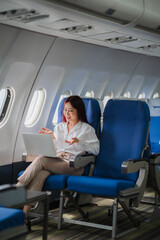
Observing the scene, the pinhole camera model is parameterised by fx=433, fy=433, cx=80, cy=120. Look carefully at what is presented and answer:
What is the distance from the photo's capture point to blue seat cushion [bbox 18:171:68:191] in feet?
15.7

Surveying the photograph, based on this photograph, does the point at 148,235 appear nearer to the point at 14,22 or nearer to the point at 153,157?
the point at 153,157

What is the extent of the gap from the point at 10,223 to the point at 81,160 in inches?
81.8

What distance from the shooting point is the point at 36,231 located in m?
4.89

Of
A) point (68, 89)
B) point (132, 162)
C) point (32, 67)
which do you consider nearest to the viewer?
point (132, 162)

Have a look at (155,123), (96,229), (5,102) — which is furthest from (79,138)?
(155,123)

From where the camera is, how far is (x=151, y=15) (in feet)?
17.1

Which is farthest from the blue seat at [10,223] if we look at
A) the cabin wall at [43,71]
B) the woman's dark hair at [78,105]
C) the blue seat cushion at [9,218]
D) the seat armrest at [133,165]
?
the cabin wall at [43,71]

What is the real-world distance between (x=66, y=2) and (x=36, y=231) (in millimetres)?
2529

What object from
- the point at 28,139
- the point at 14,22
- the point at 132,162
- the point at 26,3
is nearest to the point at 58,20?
the point at 14,22

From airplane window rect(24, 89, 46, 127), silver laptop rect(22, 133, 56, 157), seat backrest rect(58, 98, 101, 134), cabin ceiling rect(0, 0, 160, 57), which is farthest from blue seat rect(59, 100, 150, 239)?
airplane window rect(24, 89, 46, 127)

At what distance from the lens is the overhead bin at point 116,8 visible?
429cm

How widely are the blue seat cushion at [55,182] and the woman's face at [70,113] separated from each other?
87 cm

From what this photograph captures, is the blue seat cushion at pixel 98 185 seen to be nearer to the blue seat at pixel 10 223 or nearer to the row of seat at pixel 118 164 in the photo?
the row of seat at pixel 118 164

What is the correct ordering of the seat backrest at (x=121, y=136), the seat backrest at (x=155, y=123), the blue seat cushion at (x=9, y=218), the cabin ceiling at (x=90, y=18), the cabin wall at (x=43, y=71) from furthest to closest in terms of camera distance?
the seat backrest at (x=155, y=123), the cabin wall at (x=43, y=71), the seat backrest at (x=121, y=136), the cabin ceiling at (x=90, y=18), the blue seat cushion at (x=9, y=218)
